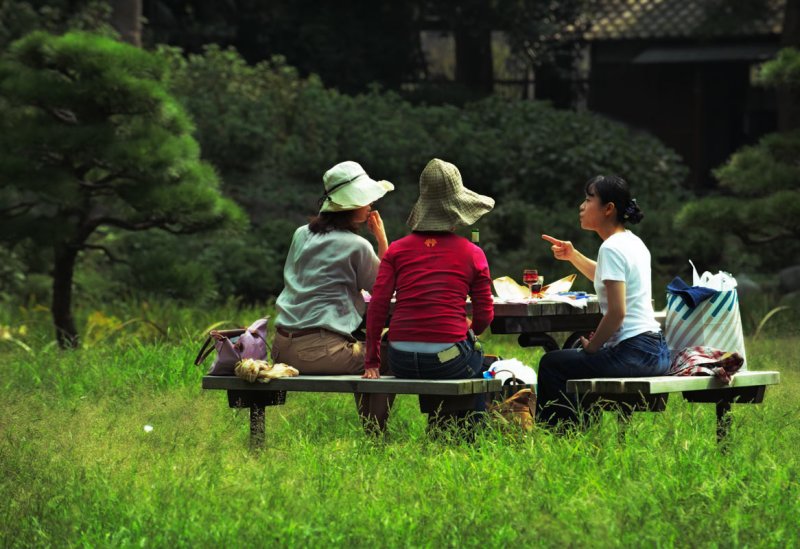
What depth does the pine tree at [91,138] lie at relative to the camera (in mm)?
10992

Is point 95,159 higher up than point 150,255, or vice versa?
point 95,159

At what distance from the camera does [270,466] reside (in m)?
6.29

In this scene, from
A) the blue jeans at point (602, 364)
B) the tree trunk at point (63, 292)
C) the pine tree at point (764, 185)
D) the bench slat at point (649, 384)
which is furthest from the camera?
the pine tree at point (764, 185)

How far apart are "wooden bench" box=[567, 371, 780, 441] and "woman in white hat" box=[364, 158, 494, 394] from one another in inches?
22.8

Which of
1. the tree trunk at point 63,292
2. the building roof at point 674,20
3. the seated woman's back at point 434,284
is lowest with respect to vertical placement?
the tree trunk at point 63,292

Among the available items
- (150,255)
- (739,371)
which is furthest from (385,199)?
(739,371)

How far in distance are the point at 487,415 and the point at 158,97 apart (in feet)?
17.6

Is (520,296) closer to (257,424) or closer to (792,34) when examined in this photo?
(257,424)

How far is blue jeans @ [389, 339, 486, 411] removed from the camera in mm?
6520

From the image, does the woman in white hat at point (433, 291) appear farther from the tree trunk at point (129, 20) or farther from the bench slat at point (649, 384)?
the tree trunk at point (129, 20)

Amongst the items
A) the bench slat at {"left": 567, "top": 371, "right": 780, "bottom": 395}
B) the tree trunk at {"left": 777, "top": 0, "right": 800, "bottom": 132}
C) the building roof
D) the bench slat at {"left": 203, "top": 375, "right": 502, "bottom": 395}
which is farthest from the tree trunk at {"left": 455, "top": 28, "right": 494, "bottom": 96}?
the bench slat at {"left": 567, "top": 371, "right": 780, "bottom": 395}

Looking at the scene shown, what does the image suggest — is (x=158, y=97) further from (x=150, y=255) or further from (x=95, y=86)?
(x=150, y=255)

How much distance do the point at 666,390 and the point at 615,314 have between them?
442mm

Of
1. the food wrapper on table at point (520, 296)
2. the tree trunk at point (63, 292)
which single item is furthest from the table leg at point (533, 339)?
the tree trunk at point (63, 292)
